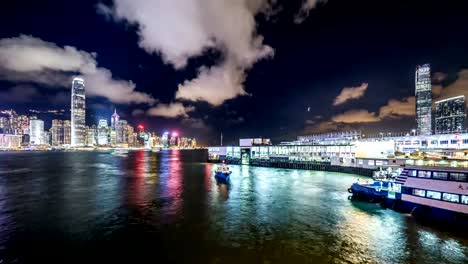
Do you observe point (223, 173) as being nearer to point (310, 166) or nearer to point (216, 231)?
point (216, 231)

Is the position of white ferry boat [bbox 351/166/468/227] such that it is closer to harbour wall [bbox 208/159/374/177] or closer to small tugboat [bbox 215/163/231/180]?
small tugboat [bbox 215/163/231/180]

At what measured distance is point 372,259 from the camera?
77.2ft

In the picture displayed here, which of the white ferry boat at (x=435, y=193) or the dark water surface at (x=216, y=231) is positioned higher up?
the white ferry boat at (x=435, y=193)

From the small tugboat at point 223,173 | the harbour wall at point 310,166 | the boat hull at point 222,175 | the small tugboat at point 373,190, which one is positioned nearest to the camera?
the small tugboat at point 373,190

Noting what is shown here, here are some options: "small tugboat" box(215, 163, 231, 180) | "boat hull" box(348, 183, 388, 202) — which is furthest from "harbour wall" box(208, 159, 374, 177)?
"small tugboat" box(215, 163, 231, 180)

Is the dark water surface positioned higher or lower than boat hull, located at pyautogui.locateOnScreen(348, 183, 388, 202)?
lower

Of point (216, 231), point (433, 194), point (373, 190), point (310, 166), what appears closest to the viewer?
point (216, 231)

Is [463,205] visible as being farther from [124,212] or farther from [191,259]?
[124,212]

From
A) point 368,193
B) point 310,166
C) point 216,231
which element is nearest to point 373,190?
point 368,193

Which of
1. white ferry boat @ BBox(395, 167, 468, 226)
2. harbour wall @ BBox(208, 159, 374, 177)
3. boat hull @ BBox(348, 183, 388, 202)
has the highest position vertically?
white ferry boat @ BBox(395, 167, 468, 226)

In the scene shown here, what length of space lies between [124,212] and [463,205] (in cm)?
4758

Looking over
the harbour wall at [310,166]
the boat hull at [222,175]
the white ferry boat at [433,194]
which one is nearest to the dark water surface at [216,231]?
the white ferry boat at [433,194]

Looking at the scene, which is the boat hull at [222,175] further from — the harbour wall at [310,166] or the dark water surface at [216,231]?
the harbour wall at [310,166]

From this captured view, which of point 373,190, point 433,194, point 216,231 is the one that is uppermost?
point 433,194
